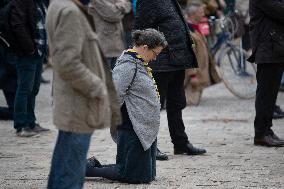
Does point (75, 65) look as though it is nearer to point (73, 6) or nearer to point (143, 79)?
point (73, 6)

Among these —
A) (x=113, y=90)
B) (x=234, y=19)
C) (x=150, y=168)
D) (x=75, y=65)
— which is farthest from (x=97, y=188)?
(x=234, y=19)

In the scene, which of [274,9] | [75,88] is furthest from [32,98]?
[75,88]

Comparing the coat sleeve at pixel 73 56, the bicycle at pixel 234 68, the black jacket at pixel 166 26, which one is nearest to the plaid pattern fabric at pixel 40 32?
the black jacket at pixel 166 26

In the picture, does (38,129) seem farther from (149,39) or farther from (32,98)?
(149,39)

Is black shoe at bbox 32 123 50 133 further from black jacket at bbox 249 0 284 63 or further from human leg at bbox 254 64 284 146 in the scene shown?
black jacket at bbox 249 0 284 63

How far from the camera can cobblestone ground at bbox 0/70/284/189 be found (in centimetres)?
661

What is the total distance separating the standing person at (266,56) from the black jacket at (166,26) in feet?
Answer: 3.08

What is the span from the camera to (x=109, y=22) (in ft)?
33.6

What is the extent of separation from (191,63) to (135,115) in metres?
1.39

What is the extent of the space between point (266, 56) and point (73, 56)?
369 cm

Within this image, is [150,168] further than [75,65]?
Yes

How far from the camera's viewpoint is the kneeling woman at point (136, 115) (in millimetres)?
6496

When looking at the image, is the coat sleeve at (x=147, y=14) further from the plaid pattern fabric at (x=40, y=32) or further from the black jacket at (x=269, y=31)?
the plaid pattern fabric at (x=40, y=32)

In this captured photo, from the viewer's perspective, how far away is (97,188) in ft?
21.0
